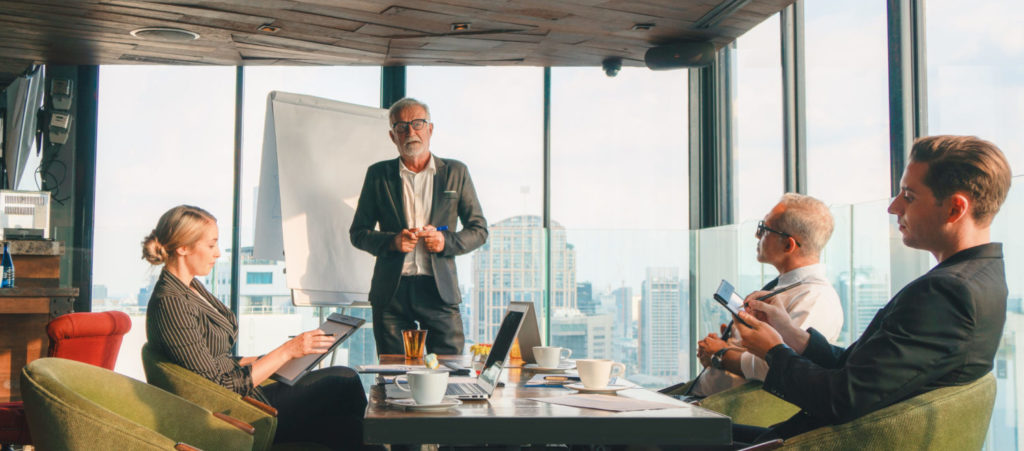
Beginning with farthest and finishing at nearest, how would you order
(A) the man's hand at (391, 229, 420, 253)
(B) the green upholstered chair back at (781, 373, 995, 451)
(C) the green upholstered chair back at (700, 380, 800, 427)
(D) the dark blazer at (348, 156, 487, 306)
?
(D) the dark blazer at (348, 156, 487, 306) → (A) the man's hand at (391, 229, 420, 253) → (C) the green upholstered chair back at (700, 380, 800, 427) → (B) the green upholstered chair back at (781, 373, 995, 451)

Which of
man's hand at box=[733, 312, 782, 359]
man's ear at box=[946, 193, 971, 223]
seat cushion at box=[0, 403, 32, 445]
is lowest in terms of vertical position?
seat cushion at box=[0, 403, 32, 445]

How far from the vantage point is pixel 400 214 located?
409cm

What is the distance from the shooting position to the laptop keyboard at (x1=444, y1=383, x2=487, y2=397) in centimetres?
188

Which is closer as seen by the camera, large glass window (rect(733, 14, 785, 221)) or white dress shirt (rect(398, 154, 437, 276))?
white dress shirt (rect(398, 154, 437, 276))

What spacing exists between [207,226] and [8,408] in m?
1.45

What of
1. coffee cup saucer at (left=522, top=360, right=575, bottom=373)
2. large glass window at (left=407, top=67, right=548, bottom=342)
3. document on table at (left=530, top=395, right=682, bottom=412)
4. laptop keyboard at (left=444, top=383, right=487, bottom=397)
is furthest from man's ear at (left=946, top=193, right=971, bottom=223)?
large glass window at (left=407, top=67, right=548, bottom=342)

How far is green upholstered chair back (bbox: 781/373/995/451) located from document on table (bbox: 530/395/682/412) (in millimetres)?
301

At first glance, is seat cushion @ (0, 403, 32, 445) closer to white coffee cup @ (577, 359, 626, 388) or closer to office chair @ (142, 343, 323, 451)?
office chair @ (142, 343, 323, 451)

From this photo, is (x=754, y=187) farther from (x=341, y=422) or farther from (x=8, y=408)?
(x=8, y=408)

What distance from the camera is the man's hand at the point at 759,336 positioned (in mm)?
1863

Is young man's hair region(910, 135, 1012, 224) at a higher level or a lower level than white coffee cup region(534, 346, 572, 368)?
higher

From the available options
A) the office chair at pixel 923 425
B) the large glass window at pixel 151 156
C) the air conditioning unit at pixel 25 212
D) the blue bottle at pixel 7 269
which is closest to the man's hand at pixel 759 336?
the office chair at pixel 923 425

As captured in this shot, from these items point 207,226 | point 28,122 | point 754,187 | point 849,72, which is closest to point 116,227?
point 28,122

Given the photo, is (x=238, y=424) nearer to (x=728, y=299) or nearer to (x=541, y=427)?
(x=541, y=427)
